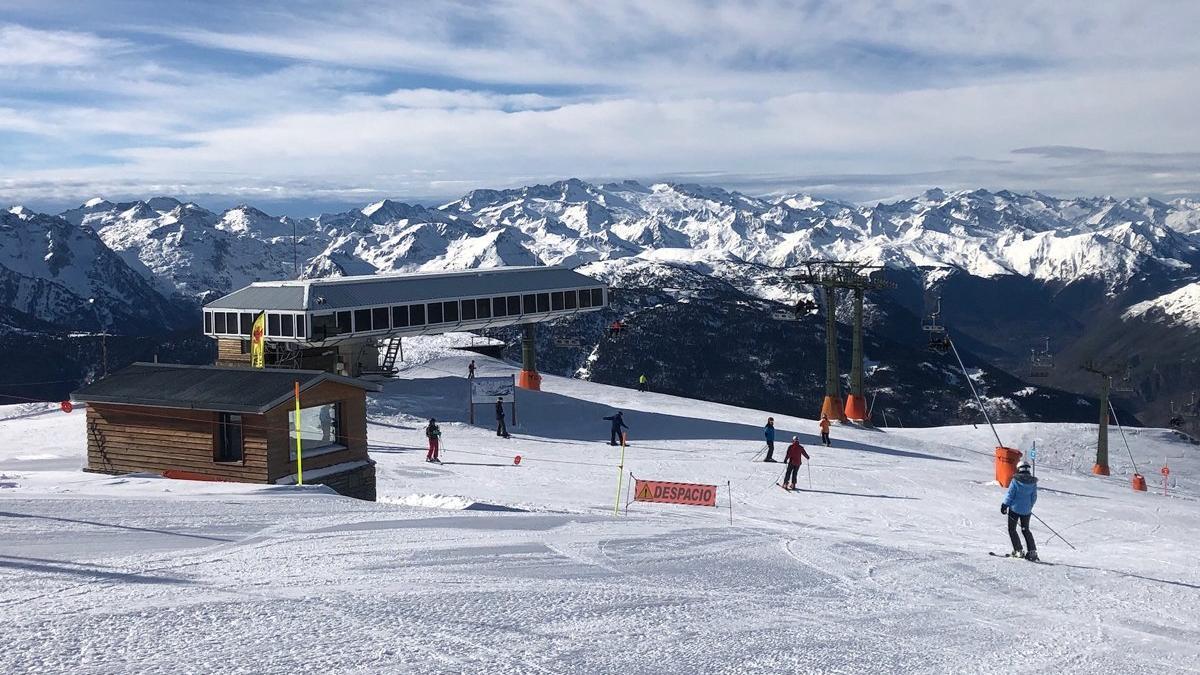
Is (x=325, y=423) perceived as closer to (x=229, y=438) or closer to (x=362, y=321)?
(x=229, y=438)

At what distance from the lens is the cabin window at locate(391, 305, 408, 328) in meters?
48.0

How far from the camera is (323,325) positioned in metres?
44.6

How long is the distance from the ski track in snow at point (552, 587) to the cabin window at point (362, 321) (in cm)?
2279

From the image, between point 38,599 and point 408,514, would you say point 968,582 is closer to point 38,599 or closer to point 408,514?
point 408,514

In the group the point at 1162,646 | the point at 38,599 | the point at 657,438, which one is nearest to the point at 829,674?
the point at 1162,646

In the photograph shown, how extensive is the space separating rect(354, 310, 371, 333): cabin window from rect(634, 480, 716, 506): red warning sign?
25.7m

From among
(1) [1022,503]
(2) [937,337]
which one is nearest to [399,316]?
(2) [937,337]

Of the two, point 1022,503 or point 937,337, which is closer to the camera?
point 1022,503

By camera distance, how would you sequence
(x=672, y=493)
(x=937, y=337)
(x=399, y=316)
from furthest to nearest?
(x=399, y=316) < (x=937, y=337) < (x=672, y=493)

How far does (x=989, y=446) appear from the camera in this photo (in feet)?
179

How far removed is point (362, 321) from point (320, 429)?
819 inches

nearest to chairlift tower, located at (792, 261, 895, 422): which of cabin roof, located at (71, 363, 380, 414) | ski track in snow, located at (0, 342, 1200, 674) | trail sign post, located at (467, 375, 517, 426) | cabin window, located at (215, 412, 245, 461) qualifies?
trail sign post, located at (467, 375, 517, 426)

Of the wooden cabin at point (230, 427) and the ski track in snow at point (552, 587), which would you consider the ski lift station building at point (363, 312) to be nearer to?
the wooden cabin at point (230, 427)

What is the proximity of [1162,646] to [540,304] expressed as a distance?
46.0 m
